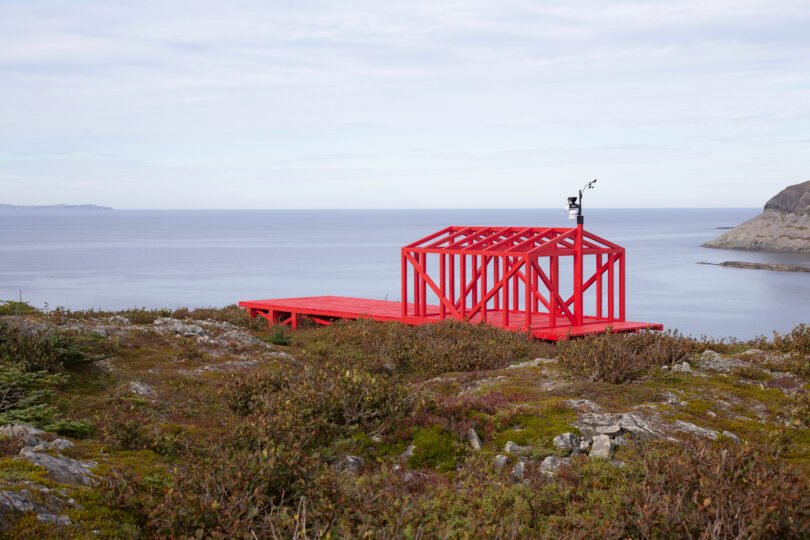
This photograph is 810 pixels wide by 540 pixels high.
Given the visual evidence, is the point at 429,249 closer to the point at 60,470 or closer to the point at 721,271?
the point at 60,470

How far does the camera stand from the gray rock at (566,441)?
6.79 meters

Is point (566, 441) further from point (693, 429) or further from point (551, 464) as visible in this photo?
point (693, 429)

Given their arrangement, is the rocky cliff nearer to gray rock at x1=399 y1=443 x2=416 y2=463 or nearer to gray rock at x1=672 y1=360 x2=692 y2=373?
gray rock at x1=672 y1=360 x2=692 y2=373

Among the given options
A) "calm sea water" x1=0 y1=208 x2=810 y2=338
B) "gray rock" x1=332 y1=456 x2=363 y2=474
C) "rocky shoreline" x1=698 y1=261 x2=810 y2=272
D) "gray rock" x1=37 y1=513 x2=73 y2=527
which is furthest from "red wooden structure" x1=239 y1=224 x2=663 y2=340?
"rocky shoreline" x1=698 y1=261 x2=810 y2=272

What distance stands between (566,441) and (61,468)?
4.74 meters

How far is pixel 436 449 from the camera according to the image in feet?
22.7

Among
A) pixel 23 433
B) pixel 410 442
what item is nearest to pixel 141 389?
pixel 23 433

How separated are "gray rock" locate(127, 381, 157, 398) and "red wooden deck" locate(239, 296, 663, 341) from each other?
9.57 meters

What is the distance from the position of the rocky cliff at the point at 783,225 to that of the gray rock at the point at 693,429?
82.2 m

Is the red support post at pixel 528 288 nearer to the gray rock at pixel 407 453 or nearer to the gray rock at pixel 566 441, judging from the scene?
the gray rock at pixel 566 441

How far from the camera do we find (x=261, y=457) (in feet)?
16.3

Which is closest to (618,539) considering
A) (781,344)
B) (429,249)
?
(781,344)

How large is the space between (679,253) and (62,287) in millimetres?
72982

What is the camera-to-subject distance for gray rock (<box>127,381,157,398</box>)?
342 inches
